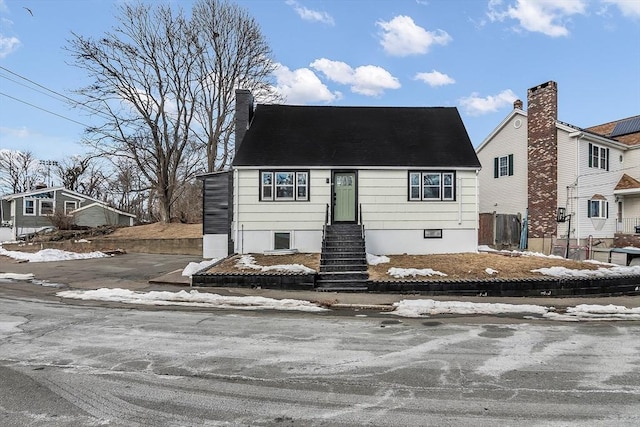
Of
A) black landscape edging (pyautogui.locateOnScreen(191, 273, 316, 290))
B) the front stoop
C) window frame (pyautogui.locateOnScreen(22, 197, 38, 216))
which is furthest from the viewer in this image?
window frame (pyautogui.locateOnScreen(22, 197, 38, 216))

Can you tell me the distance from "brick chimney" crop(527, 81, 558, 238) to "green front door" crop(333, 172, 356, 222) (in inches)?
522

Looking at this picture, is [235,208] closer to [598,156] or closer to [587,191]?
[587,191]

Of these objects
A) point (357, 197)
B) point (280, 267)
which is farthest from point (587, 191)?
point (280, 267)

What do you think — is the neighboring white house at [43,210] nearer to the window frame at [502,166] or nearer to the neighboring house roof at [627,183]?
the window frame at [502,166]

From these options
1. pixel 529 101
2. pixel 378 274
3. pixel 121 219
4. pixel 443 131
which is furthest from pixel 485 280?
pixel 121 219

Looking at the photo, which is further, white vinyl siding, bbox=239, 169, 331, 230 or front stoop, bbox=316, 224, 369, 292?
white vinyl siding, bbox=239, 169, 331, 230

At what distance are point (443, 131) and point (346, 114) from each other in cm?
428

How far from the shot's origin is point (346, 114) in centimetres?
1805

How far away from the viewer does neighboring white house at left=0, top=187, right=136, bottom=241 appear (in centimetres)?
3309

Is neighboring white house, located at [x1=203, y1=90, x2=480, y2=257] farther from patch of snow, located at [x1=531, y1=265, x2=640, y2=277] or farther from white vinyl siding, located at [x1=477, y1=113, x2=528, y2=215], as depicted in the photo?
white vinyl siding, located at [x1=477, y1=113, x2=528, y2=215]

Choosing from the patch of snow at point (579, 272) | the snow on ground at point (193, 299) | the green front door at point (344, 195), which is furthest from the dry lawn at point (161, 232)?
the patch of snow at point (579, 272)

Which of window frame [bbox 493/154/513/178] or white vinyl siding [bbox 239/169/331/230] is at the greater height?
window frame [bbox 493/154/513/178]

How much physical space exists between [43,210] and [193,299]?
107 feet

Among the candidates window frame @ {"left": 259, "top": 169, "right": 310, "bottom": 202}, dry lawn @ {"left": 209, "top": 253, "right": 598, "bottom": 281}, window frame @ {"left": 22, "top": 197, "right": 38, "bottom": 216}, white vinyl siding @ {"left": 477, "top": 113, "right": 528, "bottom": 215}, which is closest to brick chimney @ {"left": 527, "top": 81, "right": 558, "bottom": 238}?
white vinyl siding @ {"left": 477, "top": 113, "right": 528, "bottom": 215}
